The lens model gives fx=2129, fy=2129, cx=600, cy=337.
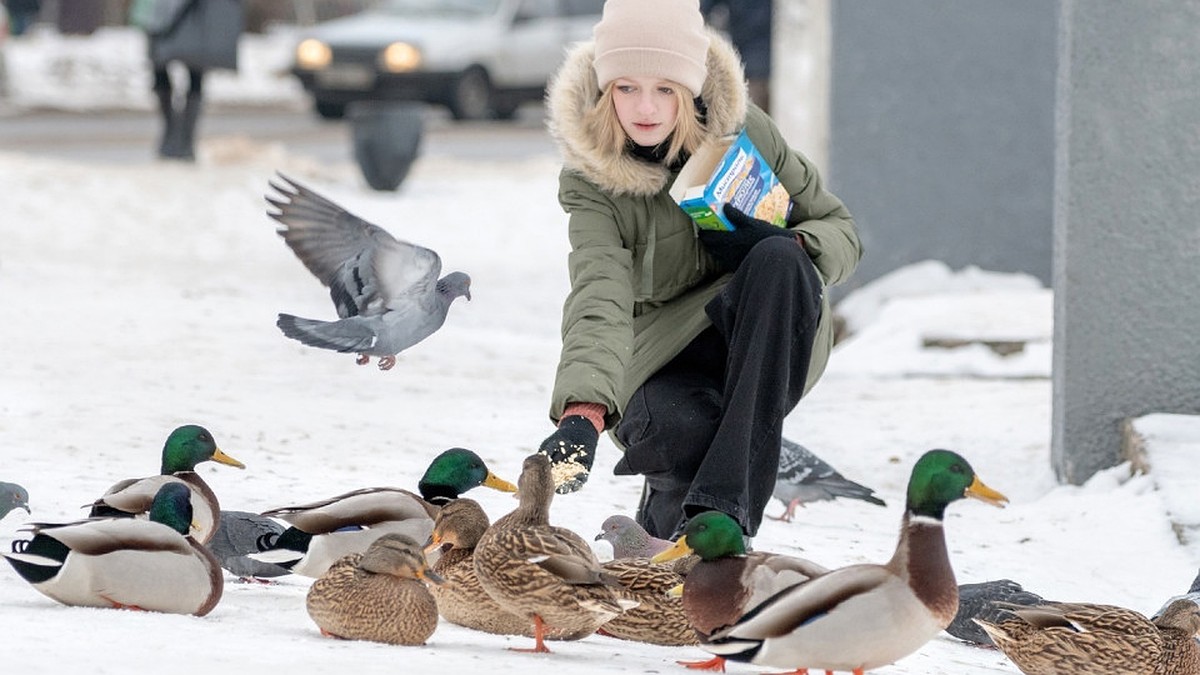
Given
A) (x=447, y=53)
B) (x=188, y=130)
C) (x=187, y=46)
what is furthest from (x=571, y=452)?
(x=447, y=53)

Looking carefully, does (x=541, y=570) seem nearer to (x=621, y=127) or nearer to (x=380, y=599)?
(x=380, y=599)

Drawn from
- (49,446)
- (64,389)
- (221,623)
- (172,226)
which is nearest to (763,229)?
(221,623)

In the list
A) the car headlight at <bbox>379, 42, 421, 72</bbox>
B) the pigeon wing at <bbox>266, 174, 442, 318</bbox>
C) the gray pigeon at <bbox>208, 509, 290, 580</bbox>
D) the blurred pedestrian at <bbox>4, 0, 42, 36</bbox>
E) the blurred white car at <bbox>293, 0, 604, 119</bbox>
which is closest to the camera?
the pigeon wing at <bbox>266, 174, 442, 318</bbox>

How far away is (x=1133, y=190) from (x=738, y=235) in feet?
8.22

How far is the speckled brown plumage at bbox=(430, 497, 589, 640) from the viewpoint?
15.4ft

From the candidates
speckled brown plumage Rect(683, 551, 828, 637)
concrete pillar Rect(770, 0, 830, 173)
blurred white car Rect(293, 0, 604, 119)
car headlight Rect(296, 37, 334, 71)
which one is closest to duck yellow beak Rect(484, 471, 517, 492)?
speckled brown plumage Rect(683, 551, 828, 637)

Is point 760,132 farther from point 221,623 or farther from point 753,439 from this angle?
point 221,623

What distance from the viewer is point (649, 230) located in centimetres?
536

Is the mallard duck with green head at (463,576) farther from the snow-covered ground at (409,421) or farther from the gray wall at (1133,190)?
the gray wall at (1133,190)

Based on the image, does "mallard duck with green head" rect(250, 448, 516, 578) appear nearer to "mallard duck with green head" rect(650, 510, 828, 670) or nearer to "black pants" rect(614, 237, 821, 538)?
"black pants" rect(614, 237, 821, 538)

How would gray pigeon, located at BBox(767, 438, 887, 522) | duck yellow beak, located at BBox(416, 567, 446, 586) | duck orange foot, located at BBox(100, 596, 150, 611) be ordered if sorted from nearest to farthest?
duck yellow beak, located at BBox(416, 567, 446, 586) → duck orange foot, located at BBox(100, 596, 150, 611) → gray pigeon, located at BBox(767, 438, 887, 522)

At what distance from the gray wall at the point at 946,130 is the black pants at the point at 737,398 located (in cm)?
587

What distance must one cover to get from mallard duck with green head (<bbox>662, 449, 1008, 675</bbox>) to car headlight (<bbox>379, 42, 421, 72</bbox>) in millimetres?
18067

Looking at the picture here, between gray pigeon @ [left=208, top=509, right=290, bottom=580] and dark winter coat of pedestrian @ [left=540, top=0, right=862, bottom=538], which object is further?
gray pigeon @ [left=208, top=509, right=290, bottom=580]
